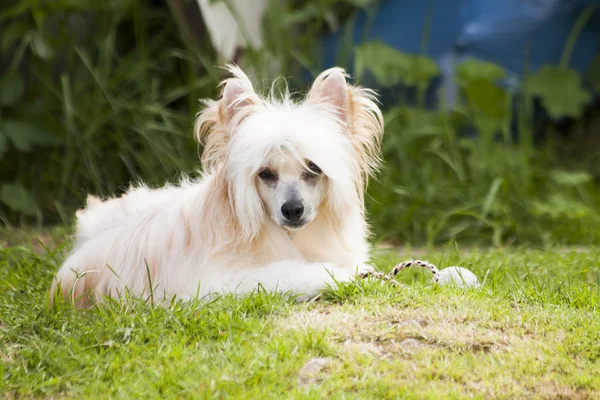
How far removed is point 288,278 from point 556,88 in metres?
5.04

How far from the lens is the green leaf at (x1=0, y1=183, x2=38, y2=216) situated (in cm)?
717

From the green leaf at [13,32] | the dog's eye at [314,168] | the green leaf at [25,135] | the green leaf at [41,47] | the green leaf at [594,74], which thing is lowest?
the green leaf at [594,74]

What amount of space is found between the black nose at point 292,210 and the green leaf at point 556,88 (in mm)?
4736

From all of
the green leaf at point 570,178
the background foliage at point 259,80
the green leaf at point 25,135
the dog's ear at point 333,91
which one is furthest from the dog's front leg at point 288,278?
the green leaf at point 570,178

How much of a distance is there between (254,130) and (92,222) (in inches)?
50.6

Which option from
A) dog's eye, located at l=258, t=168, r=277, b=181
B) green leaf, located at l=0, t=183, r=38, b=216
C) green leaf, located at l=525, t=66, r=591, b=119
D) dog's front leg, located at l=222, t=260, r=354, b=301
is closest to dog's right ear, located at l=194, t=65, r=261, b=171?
dog's eye, located at l=258, t=168, r=277, b=181

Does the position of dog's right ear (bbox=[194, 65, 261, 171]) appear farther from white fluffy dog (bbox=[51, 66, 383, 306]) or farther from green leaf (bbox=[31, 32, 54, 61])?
green leaf (bbox=[31, 32, 54, 61])

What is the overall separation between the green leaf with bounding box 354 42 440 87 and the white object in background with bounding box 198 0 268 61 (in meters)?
Result: 1.02

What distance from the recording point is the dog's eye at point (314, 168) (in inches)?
161

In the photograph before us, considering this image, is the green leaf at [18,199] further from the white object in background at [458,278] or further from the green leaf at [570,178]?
the green leaf at [570,178]

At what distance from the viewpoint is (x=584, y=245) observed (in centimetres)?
662

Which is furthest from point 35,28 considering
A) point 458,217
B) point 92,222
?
point 458,217

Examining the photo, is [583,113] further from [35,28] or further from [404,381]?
[404,381]

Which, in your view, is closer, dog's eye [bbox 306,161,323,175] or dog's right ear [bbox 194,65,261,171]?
dog's eye [bbox 306,161,323,175]
